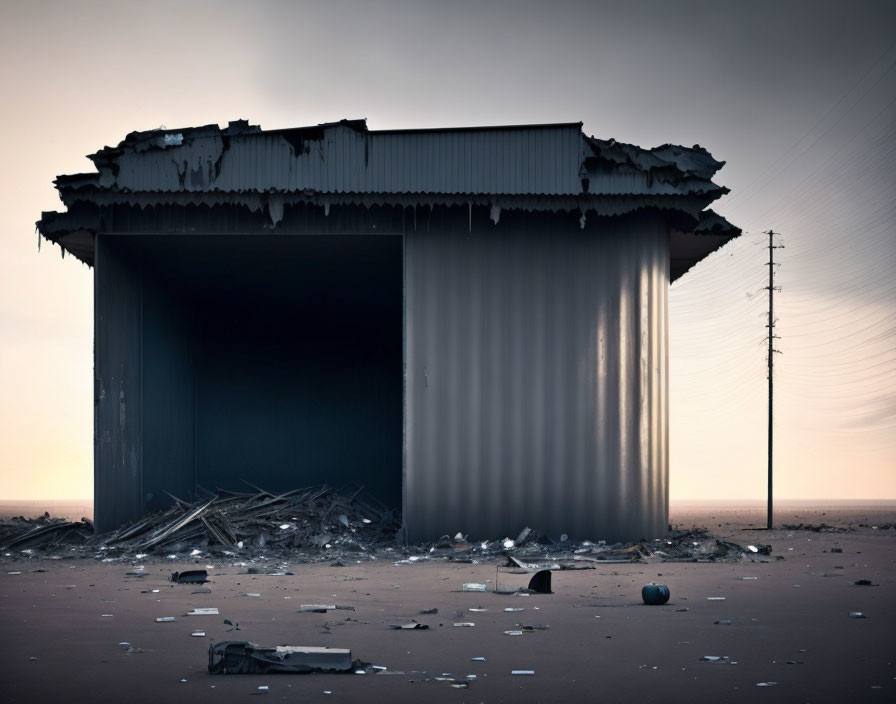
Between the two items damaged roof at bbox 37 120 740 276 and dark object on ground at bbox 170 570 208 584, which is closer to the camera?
dark object on ground at bbox 170 570 208 584

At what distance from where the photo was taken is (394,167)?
1520 centimetres

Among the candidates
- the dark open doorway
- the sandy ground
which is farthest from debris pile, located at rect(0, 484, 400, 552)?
the dark open doorway

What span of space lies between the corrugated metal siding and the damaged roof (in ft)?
0.05

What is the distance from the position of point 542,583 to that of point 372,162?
7803 mm

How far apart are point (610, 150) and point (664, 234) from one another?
176 cm

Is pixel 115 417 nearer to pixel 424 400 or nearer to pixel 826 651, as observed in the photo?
pixel 424 400

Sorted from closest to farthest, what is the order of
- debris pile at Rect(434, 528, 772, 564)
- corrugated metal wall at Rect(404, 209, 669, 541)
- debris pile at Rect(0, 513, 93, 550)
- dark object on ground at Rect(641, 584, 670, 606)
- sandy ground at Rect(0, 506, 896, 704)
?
sandy ground at Rect(0, 506, 896, 704)
dark object on ground at Rect(641, 584, 670, 606)
debris pile at Rect(434, 528, 772, 564)
corrugated metal wall at Rect(404, 209, 669, 541)
debris pile at Rect(0, 513, 93, 550)

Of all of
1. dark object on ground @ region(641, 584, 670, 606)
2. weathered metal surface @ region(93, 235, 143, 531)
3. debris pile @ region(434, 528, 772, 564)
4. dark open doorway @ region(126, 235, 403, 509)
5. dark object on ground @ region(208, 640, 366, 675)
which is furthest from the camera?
dark open doorway @ region(126, 235, 403, 509)

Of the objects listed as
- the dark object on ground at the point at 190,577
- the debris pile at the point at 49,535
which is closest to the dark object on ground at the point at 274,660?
the dark object on ground at the point at 190,577

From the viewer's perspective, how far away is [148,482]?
17.5m

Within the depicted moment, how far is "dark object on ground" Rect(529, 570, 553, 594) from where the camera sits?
10086 mm

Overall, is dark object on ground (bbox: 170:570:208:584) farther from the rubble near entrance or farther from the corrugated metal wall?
the corrugated metal wall

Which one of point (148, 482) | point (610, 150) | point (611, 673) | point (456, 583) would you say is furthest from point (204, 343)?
point (611, 673)

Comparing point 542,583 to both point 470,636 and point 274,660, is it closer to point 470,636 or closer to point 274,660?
point 470,636
